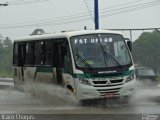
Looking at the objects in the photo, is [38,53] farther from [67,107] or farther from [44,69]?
[67,107]

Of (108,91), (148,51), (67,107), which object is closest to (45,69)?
(67,107)

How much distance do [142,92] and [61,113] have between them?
7.79m

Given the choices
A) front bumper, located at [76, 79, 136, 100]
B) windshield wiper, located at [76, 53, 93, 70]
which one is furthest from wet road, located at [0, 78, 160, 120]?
windshield wiper, located at [76, 53, 93, 70]

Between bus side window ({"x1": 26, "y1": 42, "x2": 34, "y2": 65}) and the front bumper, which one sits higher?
bus side window ({"x1": 26, "y1": 42, "x2": 34, "y2": 65})

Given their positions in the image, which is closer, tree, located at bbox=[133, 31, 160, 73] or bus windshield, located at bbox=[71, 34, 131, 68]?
bus windshield, located at bbox=[71, 34, 131, 68]

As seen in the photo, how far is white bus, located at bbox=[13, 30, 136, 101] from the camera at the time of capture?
16.8m

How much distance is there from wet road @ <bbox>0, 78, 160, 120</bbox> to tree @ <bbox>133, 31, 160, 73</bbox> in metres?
61.6

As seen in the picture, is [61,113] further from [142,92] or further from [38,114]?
[142,92]

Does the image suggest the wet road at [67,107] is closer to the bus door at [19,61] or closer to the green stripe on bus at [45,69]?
the green stripe on bus at [45,69]

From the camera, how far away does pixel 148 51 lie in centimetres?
8525

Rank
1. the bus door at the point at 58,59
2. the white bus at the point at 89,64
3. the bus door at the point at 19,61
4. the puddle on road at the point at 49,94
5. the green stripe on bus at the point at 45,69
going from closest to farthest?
1. the white bus at the point at 89,64
2. the puddle on road at the point at 49,94
3. the bus door at the point at 58,59
4. the green stripe on bus at the point at 45,69
5. the bus door at the point at 19,61

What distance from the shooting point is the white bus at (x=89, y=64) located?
55.3ft

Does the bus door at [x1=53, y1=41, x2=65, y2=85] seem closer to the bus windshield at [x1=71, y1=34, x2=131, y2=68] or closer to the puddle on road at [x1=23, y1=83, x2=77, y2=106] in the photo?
the puddle on road at [x1=23, y1=83, x2=77, y2=106]

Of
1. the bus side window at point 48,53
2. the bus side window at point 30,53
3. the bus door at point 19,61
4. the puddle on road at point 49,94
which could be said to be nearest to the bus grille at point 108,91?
the puddle on road at point 49,94
